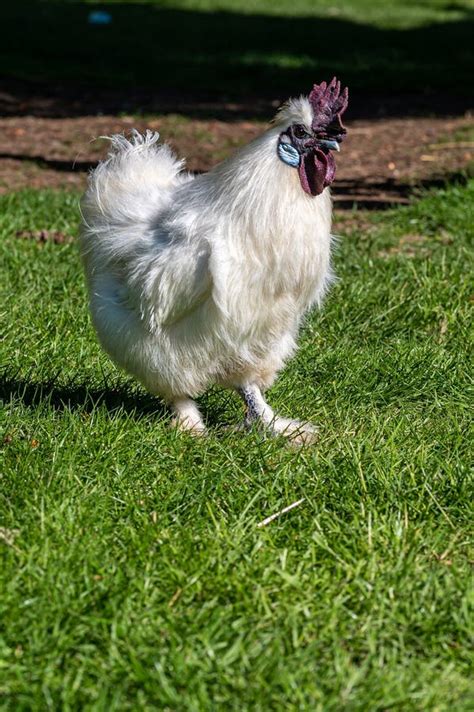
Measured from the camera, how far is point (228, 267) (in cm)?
411

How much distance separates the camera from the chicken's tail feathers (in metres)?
4.58

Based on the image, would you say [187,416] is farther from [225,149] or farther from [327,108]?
[225,149]

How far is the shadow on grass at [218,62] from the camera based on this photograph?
42.1 feet

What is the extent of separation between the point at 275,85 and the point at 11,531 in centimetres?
1148

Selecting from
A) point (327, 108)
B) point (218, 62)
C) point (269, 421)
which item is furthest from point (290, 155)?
point (218, 62)

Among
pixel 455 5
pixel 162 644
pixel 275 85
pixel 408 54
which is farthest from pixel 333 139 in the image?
pixel 455 5

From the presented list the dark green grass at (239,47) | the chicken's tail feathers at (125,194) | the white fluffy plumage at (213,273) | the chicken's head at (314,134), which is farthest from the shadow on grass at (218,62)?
the chicken's head at (314,134)

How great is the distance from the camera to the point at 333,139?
4.14 meters

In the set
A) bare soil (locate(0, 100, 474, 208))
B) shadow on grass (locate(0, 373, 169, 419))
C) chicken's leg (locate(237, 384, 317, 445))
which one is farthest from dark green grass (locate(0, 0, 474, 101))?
chicken's leg (locate(237, 384, 317, 445))

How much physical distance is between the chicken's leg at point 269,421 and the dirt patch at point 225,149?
4093mm

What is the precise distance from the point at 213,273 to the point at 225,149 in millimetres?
6284

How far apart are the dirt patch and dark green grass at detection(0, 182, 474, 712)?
364 centimetres

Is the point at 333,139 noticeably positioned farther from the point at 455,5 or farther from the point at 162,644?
the point at 455,5

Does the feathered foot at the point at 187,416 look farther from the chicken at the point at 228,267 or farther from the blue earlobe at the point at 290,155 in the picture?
the blue earlobe at the point at 290,155
